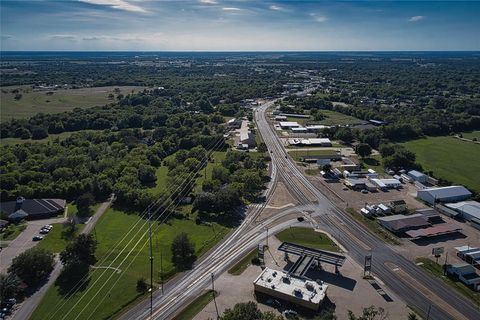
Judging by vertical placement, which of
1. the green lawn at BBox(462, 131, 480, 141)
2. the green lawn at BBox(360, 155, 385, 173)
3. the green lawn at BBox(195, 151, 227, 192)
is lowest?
the green lawn at BBox(360, 155, 385, 173)

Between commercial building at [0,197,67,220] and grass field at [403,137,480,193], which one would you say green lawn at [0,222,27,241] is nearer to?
commercial building at [0,197,67,220]

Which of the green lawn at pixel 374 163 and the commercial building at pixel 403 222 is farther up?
the commercial building at pixel 403 222

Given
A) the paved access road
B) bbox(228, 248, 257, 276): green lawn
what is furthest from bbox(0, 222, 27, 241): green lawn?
the paved access road

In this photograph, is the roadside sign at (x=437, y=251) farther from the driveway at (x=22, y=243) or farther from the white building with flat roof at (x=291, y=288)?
the driveway at (x=22, y=243)

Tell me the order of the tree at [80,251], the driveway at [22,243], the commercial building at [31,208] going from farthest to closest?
the commercial building at [31,208] → the driveway at [22,243] → the tree at [80,251]

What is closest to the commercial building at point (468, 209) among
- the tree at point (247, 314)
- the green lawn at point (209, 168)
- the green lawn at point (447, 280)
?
the green lawn at point (447, 280)

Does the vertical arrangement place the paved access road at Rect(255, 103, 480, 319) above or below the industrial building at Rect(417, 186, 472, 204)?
below
